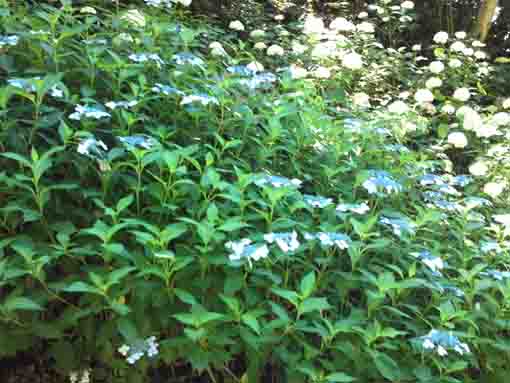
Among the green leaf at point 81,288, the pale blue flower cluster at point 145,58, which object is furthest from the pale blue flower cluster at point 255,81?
the green leaf at point 81,288

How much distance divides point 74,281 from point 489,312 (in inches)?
64.2

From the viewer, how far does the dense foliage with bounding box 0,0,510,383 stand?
65.0 inches

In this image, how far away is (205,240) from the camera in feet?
5.51

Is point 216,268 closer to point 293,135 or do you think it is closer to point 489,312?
point 293,135

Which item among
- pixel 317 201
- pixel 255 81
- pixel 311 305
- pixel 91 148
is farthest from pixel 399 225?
pixel 91 148

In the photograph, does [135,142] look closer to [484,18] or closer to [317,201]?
[317,201]

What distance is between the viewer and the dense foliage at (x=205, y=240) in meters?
1.65

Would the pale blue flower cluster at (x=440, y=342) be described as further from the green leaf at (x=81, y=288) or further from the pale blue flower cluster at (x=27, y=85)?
the pale blue flower cluster at (x=27, y=85)

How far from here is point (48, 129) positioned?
205cm

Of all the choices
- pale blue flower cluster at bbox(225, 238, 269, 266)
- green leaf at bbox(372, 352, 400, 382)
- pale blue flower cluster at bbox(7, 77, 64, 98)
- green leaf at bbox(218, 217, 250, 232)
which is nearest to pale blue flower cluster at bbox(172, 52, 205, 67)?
pale blue flower cluster at bbox(7, 77, 64, 98)

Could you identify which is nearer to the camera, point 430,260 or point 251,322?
point 251,322

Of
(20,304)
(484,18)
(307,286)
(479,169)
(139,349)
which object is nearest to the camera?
(20,304)

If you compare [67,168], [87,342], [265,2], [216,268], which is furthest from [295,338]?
[265,2]

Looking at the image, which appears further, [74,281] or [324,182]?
[324,182]
